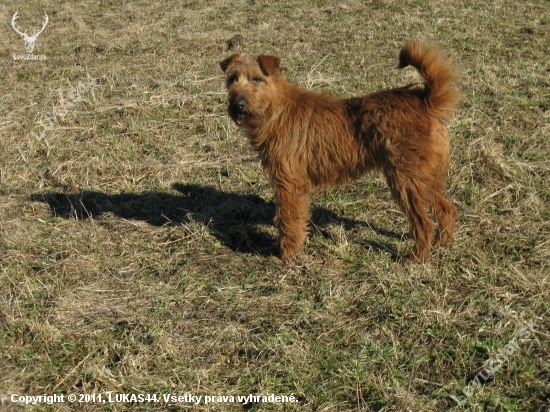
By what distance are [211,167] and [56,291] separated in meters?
2.86

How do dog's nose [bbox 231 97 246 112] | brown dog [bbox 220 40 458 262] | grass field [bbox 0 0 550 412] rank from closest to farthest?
grass field [bbox 0 0 550 412] < brown dog [bbox 220 40 458 262] < dog's nose [bbox 231 97 246 112]

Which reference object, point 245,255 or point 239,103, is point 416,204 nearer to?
point 245,255

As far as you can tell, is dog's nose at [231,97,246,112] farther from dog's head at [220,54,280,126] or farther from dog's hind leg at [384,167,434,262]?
dog's hind leg at [384,167,434,262]

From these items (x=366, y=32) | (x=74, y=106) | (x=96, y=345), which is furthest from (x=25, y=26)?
(x=96, y=345)

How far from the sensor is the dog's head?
17.1ft

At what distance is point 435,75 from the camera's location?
474cm

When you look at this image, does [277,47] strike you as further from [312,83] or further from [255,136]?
[255,136]

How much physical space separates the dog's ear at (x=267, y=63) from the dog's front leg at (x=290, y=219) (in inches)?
45.2

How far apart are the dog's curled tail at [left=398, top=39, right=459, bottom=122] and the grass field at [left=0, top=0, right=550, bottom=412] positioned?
136 cm

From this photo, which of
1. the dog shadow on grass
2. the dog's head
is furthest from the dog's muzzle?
the dog shadow on grass

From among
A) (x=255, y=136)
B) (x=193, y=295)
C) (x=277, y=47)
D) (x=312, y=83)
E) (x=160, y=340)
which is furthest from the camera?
(x=277, y=47)

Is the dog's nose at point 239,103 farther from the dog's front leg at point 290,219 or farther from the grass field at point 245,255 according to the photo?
the grass field at point 245,255

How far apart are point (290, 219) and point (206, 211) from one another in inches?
55.8

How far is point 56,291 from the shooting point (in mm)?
5039
